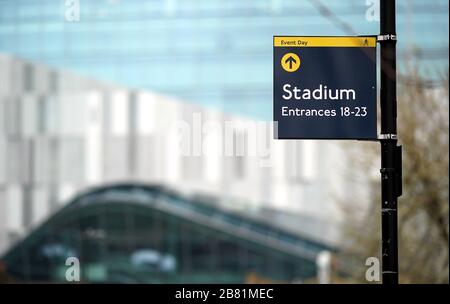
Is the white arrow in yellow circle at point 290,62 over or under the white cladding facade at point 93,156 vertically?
over

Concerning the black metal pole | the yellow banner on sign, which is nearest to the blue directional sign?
the yellow banner on sign

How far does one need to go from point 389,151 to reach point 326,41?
124 centimetres

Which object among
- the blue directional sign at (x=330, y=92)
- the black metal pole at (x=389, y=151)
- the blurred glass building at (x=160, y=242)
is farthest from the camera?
the blurred glass building at (x=160, y=242)

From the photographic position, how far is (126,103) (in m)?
48.4

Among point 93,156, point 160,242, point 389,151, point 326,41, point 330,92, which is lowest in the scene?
point 160,242

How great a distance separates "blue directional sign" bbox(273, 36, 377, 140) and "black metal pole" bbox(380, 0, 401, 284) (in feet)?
0.44

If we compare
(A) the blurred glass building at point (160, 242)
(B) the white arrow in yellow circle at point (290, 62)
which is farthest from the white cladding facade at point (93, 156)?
(B) the white arrow in yellow circle at point (290, 62)

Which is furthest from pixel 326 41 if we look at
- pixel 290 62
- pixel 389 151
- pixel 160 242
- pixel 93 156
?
pixel 160 242

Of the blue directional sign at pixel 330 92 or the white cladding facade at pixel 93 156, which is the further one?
the white cladding facade at pixel 93 156

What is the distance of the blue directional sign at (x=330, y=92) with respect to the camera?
35.9 ft

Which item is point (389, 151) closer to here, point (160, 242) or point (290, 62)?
point (290, 62)

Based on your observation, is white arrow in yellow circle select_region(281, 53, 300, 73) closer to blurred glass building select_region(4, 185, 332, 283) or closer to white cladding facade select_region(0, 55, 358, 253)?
white cladding facade select_region(0, 55, 358, 253)

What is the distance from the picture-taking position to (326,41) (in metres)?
11.0

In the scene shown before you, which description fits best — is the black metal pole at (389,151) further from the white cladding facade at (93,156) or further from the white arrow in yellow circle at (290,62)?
the white cladding facade at (93,156)
